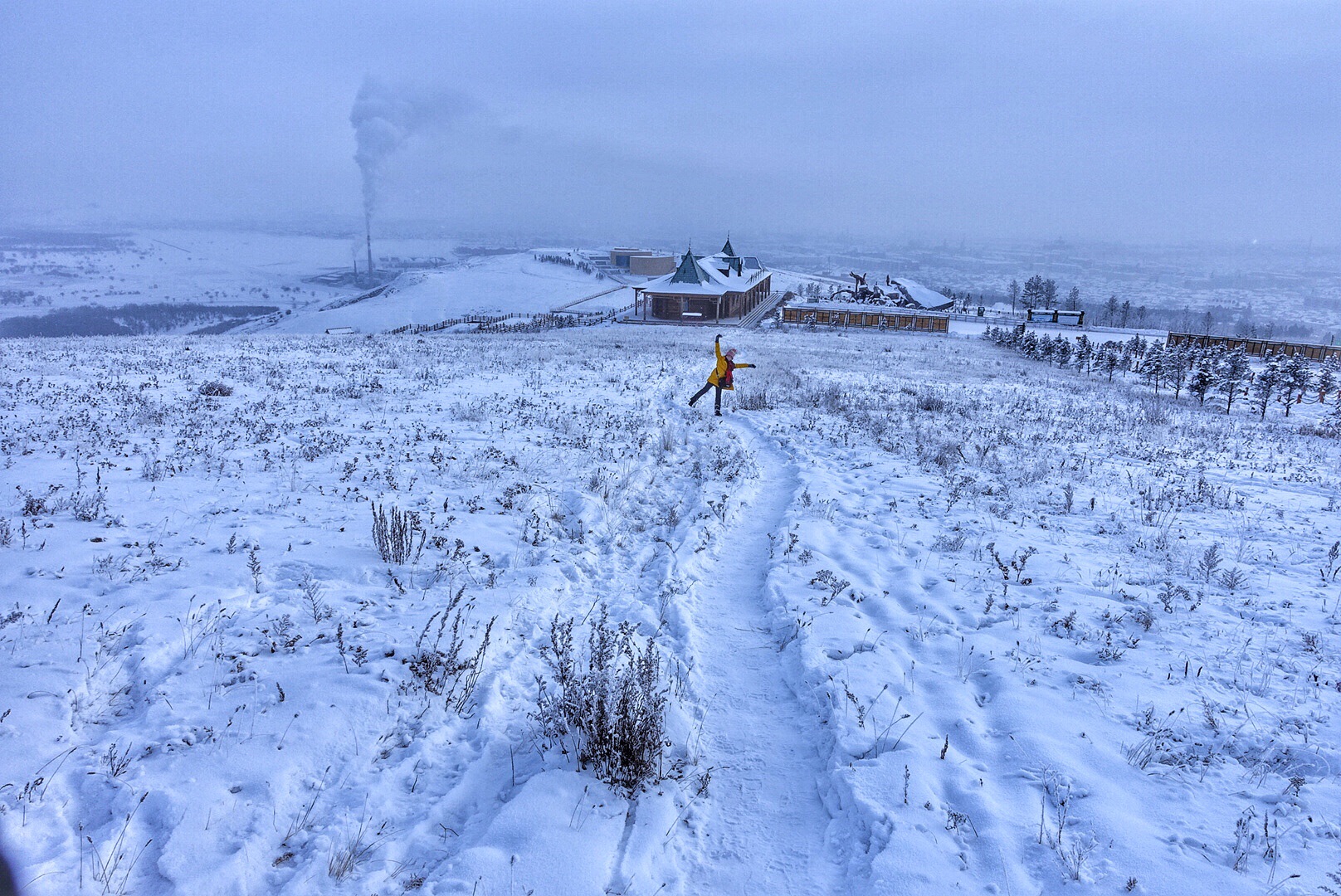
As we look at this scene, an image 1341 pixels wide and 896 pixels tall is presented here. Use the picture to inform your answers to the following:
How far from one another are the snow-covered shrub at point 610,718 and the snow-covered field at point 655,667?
0.07 meters

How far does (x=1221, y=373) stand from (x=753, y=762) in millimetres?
34178

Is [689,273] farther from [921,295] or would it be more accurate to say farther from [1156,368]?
[921,295]

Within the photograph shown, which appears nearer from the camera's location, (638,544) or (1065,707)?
(1065,707)

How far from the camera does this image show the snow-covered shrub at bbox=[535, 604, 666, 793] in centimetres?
382

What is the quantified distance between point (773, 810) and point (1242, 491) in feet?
34.4

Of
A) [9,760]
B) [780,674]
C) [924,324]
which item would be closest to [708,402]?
[780,674]

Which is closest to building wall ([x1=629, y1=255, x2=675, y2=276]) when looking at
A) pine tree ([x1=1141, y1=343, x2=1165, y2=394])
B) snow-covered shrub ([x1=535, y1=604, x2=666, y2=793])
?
pine tree ([x1=1141, y1=343, x2=1165, y2=394])

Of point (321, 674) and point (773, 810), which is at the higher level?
point (321, 674)

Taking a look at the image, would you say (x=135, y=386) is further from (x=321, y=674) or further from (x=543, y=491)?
(x=321, y=674)

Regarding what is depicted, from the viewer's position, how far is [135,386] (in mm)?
13562

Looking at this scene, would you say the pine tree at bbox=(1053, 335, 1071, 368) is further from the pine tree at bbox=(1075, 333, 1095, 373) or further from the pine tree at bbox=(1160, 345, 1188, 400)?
the pine tree at bbox=(1160, 345, 1188, 400)

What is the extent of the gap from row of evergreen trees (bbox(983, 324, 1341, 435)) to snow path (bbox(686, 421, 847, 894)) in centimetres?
2266

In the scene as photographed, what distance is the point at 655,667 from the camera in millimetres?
4391

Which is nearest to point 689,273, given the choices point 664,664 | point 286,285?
point 664,664
